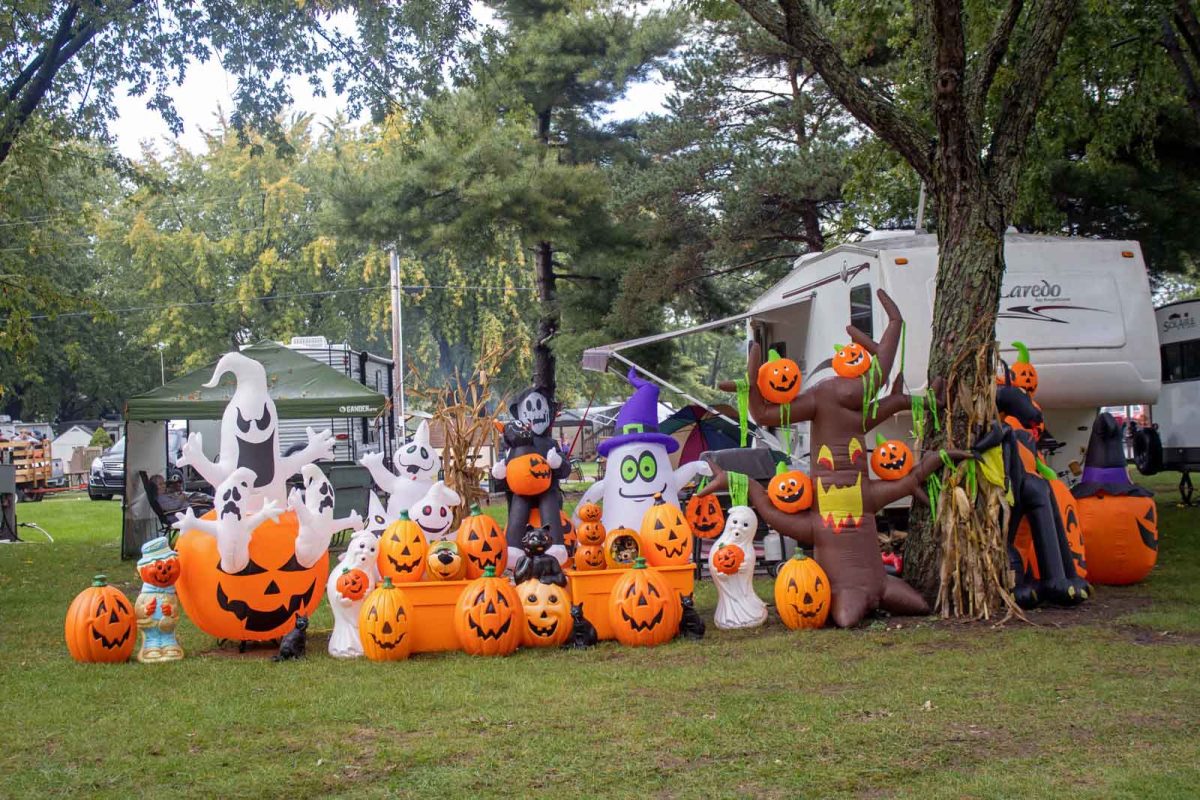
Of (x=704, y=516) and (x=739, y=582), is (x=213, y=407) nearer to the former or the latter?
(x=704, y=516)

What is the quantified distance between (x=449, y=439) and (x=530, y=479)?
1.09 m

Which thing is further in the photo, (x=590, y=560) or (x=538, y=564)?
(x=590, y=560)

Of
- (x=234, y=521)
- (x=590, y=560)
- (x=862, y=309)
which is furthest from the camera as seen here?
(x=862, y=309)

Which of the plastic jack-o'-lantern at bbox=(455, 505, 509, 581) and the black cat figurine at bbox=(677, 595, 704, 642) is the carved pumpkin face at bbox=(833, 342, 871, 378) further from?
the plastic jack-o'-lantern at bbox=(455, 505, 509, 581)

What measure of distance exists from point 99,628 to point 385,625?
180 cm

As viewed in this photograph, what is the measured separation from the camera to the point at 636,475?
8.90 metres

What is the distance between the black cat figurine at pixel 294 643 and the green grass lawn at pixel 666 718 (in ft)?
0.34

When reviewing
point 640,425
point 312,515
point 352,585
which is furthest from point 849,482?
point 312,515

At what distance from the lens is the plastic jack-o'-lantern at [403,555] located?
744cm

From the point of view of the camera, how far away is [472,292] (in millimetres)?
41531

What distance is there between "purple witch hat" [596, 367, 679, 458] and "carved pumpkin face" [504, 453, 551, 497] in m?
0.55

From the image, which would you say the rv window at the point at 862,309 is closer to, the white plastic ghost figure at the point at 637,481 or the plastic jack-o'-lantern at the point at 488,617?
the white plastic ghost figure at the point at 637,481

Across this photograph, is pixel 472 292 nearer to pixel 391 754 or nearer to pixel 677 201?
pixel 677 201

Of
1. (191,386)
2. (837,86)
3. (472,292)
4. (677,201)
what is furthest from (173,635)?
(472,292)
